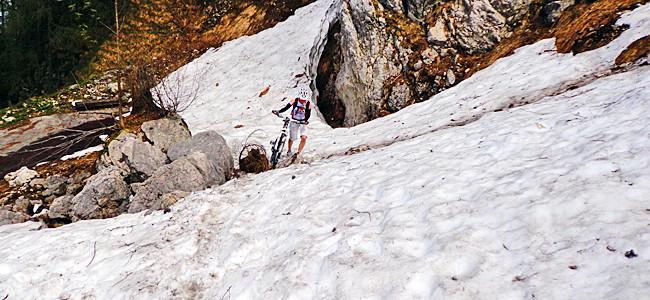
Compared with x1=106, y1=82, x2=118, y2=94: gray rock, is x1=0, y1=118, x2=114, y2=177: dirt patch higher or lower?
lower

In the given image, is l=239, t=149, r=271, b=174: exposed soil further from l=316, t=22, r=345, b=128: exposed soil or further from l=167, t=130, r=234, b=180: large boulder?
l=316, t=22, r=345, b=128: exposed soil

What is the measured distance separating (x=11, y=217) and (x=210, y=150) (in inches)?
194

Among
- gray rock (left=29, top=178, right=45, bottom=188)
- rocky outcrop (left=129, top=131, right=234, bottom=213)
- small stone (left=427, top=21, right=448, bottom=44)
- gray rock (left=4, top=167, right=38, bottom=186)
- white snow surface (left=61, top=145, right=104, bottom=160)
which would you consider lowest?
rocky outcrop (left=129, top=131, right=234, bottom=213)

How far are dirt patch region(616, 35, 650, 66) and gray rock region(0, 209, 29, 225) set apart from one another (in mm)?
14023

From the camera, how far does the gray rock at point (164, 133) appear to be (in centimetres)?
1120

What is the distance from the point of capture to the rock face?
1107 centimetres

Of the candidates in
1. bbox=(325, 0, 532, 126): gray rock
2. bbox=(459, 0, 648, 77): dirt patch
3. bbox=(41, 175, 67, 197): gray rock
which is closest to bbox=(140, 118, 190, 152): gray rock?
bbox=(41, 175, 67, 197): gray rock

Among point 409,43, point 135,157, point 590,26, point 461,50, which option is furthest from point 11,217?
point 590,26

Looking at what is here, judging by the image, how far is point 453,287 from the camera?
3.53 m

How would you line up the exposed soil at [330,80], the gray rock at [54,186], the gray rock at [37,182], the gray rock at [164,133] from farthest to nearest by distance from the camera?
the exposed soil at [330,80]
the gray rock at [37,182]
the gray rock at [164,133]
the gray rock at [54,186]

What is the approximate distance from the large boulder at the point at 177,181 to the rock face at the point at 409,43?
5680 mm

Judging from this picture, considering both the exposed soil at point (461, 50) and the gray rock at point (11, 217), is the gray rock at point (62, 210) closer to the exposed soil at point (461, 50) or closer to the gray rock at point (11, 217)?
the gray rock at point (11, 217)

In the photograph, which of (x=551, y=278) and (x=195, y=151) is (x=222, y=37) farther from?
(x=551, y=278)

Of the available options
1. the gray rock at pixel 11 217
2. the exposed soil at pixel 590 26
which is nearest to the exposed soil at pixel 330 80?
the exposed soil at pixel 590 26
